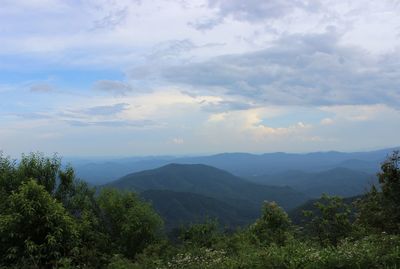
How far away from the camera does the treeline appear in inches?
359

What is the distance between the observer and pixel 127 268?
33.4 ft

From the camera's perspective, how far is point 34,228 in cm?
1656

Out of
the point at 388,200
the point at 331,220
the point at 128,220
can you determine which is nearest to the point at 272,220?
the point at 331,220

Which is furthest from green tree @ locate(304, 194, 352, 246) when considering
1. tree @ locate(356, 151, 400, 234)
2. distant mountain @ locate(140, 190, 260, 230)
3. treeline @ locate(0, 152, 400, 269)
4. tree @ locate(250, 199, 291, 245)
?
distant mountain @ locate(140, 190, 260, 230)

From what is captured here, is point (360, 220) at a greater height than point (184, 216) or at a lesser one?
greater

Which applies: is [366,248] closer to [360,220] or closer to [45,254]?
[360,220]

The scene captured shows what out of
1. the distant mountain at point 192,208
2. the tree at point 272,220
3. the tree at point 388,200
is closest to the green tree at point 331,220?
the tree at point 272,220

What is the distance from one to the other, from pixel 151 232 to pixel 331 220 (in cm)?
1139

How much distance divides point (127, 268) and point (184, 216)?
14779 cm

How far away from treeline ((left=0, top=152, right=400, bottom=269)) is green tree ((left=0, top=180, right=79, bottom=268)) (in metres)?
0.04

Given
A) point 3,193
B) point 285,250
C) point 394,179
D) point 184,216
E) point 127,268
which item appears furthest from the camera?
point 184,216

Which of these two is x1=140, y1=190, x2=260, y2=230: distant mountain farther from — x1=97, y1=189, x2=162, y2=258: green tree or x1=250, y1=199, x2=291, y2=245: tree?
x1=250, y1=199, x2=291, y2=245: tree

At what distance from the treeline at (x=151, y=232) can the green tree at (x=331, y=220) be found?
5 centimetres

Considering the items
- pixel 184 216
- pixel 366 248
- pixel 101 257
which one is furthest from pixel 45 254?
pixel 184 216
